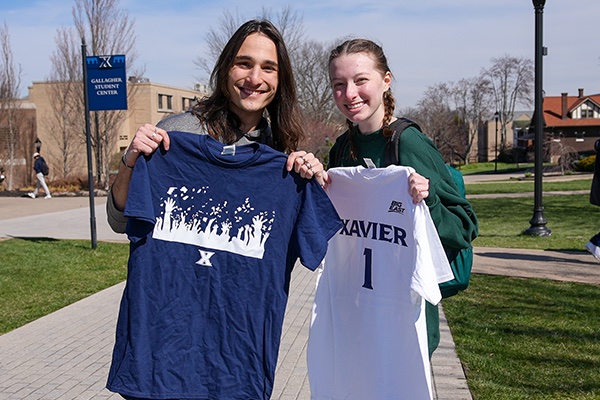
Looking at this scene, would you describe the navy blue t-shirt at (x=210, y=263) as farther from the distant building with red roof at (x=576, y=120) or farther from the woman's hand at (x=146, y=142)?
the distant building with red roof at (x=576, y=120)

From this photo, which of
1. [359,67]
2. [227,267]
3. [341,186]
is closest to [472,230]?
[341,186]

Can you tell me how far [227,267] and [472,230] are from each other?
1.06 metres

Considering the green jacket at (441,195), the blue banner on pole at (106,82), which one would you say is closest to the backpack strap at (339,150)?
the green jacket at (441,195)

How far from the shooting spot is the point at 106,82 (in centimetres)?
1247

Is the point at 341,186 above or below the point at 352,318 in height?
above

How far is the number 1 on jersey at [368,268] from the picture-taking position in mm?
3119

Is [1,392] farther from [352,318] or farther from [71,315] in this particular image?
[352,318]

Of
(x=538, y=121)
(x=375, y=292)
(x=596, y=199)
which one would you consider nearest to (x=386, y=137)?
(x=375, y=292)

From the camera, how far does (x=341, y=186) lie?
3.21m

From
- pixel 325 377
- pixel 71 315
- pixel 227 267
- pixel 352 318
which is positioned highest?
pixel 227 267

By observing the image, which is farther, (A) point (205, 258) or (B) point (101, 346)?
(B) point (101, 346)

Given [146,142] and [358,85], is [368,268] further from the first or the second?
[146,142]

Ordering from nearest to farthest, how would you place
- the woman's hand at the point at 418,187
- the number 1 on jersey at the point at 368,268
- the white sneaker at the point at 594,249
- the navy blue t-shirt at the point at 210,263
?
1. the navy blue t-shirt at the point at 210,263
2. the woman's hand at the point at 418,187
3. the number 1 on jersey at the point at 368,268
4. the white sneaker at the point at 594,249

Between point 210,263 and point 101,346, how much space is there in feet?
14.0
